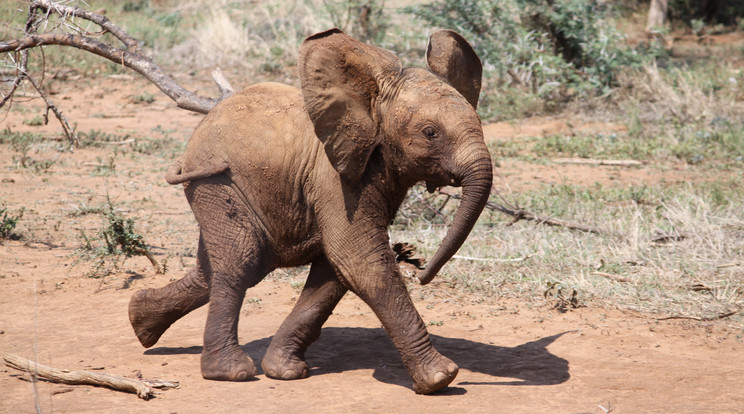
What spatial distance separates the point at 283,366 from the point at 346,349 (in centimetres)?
78

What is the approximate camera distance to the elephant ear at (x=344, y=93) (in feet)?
14.1

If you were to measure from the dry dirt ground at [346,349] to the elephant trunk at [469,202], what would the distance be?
2.78 ft

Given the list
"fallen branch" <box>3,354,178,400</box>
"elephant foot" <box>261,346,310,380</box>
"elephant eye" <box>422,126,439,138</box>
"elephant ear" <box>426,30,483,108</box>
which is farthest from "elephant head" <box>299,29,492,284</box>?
"fallen branch" <box>3,354,178,400</box>

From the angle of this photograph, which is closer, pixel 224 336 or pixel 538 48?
pixel 224 336

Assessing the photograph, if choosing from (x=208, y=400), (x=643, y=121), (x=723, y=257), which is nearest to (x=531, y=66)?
(x=643, y=121)

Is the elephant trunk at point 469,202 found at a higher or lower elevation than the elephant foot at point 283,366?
higher

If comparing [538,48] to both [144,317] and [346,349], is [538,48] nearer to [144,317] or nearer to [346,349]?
[346,349]

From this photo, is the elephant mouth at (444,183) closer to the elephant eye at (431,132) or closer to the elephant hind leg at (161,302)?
the elephant eye at (431,132)

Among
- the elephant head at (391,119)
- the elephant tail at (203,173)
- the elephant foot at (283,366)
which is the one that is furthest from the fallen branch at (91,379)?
the elephant head at (391,119)

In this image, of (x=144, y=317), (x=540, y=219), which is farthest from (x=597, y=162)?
(x=144, y=317)

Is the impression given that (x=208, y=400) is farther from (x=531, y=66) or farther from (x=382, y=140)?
(x=531, y=66)

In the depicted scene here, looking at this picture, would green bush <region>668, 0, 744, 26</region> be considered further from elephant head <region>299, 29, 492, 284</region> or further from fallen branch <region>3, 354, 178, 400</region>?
fallen branch <region>3, 354, 178, 400</region>

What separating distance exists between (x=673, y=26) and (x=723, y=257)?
16.1m

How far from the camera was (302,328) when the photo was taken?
4.81 m
